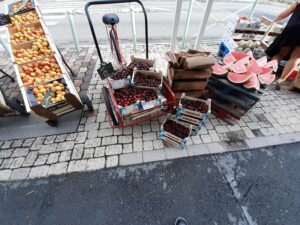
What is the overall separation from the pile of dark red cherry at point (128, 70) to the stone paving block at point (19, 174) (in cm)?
224

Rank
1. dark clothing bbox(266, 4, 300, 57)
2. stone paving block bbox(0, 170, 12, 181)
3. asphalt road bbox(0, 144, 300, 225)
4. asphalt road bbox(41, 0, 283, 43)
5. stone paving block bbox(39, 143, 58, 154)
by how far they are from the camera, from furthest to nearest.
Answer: asphalt road bbox(41, 0, 283, 43), dark clothing bbox(266, 4, 300, 57), stone paving block bbox(39, 143, 58, 154), stone paving block bbox(0, 170, 12, 181), asphalt road bbox(0, 144, 300, 225)

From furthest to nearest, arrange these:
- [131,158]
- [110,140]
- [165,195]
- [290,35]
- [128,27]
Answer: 1. [128,27]
2. [290,35]
3. [110,140]
4. [131,158]
5. [165,195]

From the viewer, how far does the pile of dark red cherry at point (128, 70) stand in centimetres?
300

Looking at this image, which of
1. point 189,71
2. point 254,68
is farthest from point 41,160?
point 254,68

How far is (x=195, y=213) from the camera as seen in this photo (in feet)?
7.87

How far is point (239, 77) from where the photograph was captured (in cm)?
304

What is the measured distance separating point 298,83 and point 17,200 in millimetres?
6699

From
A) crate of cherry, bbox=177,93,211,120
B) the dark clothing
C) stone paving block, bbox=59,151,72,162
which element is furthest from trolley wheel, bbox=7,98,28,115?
the dark clothing

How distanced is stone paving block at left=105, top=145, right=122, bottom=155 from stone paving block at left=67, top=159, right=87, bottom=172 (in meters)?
0.43

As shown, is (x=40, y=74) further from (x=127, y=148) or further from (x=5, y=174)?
(x=127, y=148)

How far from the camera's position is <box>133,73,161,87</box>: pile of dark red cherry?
9.62 ft

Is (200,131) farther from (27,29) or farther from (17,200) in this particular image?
(27,29)

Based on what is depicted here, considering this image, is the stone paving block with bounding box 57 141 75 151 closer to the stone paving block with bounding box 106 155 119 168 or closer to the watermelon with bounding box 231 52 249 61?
the stone paving block with bounding box 106 155 119 168

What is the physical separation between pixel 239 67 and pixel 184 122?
152 centimetres
